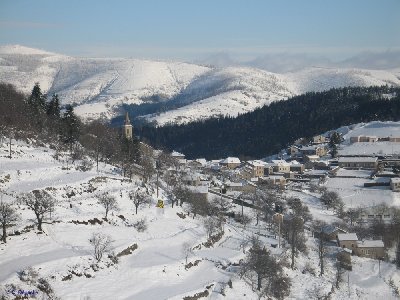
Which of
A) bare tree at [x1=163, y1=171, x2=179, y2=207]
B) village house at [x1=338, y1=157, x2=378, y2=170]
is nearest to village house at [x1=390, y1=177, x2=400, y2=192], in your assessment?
village house at [x1=338, y1=157, x2=378, y2=170]

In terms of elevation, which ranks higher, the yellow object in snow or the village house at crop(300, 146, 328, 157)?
the yellow object in snow

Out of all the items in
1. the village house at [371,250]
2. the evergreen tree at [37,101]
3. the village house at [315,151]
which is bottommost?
the village house at [371,250]

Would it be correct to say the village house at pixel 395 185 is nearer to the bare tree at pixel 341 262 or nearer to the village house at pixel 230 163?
the bare tree at pixel 341 262

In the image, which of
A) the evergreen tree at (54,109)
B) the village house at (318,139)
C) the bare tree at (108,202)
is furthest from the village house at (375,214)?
the village house at (318,139)

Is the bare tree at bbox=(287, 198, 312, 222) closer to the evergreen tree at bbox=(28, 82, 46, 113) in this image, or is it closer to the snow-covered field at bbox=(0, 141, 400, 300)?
the snow-covered field at bbox=(0, 141, 400, 300)

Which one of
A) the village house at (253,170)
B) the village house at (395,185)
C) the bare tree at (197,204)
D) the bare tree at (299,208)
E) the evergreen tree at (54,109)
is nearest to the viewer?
the bare tree at (197,204)

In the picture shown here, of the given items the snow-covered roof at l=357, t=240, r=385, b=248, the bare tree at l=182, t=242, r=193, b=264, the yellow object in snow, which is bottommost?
the snow-covered roof at l=357, t=240, r=385, b=248

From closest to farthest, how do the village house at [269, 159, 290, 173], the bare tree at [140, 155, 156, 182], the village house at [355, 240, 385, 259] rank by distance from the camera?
1. the village house at [355, 240, 385, 259]
2. the bare tree at [140, 155, 156, 182]
3. the village house at [269, 159, 290, 173]
